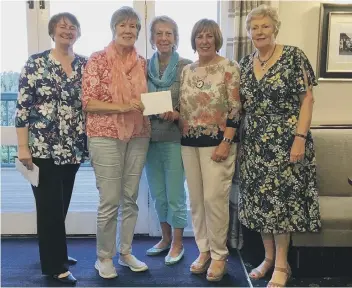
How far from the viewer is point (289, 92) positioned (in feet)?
7.52

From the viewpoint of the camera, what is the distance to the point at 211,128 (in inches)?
98.0

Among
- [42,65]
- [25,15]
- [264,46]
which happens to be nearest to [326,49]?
[264,46]

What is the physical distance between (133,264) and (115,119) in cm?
92

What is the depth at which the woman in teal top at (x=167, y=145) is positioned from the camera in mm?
2641

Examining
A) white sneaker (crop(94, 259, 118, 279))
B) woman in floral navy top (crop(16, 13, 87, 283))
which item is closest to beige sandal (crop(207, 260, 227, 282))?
white sneaker (crop(94, 259, 118, 279))

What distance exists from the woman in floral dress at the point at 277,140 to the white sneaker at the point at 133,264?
71 cm

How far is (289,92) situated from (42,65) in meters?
1.33

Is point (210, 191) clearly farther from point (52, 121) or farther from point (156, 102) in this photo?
point (52, 121)

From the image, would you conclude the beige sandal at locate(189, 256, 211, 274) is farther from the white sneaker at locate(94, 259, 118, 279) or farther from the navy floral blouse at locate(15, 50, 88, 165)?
the navy floral blouse at locate(15, 50, 88, 165)

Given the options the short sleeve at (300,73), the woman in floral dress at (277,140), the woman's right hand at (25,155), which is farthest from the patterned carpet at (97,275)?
the short sleeve at (300,73)

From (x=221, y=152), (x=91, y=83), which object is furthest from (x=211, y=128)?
(x=91, y=83)

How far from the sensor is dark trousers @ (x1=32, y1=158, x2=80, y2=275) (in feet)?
7.96

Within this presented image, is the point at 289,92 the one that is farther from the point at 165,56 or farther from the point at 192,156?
the point at 165,56

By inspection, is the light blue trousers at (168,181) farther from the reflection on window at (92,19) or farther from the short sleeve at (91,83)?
the reflection on window at (92,19)
